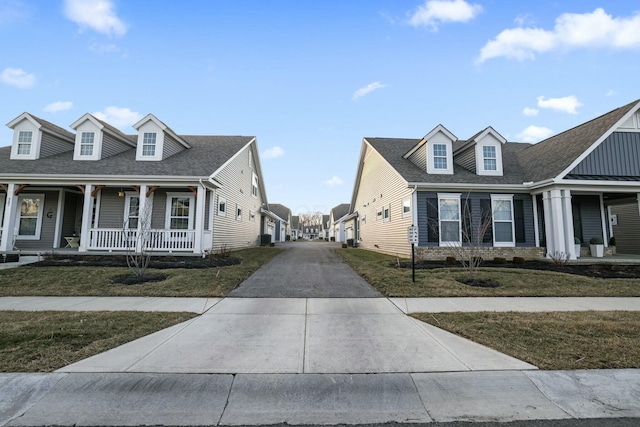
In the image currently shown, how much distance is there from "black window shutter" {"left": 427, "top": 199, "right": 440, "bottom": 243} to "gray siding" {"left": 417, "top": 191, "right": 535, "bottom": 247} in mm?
100

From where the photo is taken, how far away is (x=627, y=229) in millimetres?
16453

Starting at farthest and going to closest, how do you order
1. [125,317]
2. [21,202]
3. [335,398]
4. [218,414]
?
[21,202]
[125,317]
[335,398]
[218,414]

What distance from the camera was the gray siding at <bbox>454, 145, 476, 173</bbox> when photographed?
14.8m

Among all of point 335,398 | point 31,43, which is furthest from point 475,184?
point 31,43

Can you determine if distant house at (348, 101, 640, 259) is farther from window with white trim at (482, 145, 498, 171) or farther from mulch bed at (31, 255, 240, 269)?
mulch bed at (31, 255, 240, 269)

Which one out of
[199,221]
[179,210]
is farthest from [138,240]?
[179,210]

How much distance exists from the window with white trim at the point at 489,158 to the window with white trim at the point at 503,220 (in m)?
1.88

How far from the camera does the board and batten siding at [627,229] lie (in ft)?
52.6

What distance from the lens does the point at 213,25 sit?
Answer: 13109mm

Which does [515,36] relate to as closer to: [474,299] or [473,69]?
[473,69]

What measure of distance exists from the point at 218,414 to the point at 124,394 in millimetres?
1140

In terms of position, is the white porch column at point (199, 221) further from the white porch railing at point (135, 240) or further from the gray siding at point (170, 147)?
the gray siding at point (170, 147)

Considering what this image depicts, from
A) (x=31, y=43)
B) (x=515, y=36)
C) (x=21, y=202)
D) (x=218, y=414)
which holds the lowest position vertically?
(x=218, y=414)

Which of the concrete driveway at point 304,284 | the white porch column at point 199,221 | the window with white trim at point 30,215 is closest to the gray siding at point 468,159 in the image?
the concrete driveway at point 304,284
